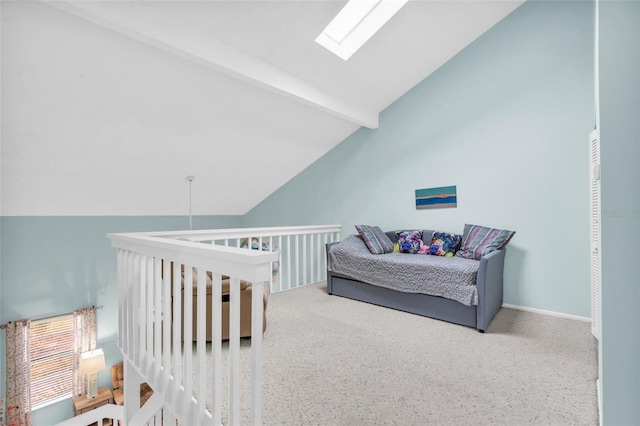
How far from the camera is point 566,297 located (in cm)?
261

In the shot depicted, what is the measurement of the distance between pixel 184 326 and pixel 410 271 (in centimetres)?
194

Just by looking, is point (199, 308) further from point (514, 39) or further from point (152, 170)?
point (514, 39)

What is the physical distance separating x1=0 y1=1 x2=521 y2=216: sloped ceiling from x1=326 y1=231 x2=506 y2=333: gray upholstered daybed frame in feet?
7.10

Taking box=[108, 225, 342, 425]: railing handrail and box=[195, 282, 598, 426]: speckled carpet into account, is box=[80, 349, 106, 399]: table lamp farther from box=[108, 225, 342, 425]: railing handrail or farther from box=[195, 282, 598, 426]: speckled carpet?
box=[195, 282, 598, 426]: speckled carpet

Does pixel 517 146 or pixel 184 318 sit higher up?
pixel 517 146

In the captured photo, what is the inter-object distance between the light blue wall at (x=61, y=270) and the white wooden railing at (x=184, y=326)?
2.84 m

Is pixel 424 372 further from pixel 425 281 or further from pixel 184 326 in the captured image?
pixel 184 326

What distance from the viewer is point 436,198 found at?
343cm

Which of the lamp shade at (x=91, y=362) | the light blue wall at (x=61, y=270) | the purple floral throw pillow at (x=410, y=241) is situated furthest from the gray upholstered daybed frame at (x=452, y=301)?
the lamp shade at (x=91, y=362)

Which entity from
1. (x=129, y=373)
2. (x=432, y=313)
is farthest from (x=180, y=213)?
(x=432, y=313)

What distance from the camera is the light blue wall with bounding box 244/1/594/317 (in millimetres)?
2588

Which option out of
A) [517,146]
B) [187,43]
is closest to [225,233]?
[187,43]

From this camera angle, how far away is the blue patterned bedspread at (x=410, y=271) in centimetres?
229

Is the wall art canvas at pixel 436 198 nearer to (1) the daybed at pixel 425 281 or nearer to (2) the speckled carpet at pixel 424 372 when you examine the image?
(1) the daybed at pixel 425 281
